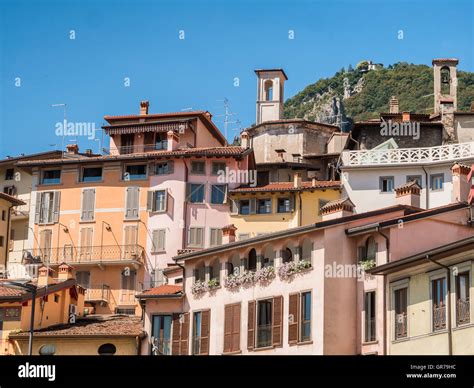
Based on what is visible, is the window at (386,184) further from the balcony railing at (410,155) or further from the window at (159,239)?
the window at (159,239)

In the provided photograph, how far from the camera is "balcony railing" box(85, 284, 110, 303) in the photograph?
66062mm

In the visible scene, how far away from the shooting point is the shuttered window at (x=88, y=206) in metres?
70.2

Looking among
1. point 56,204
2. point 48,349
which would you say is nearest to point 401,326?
point 48,349

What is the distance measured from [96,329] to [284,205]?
670 inches

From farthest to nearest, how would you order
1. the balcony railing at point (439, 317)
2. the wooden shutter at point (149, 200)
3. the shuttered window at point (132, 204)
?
the shuttered window at point (132, 204)
the wooden shutter at point (149, 200)
the balcony railing at point (439, 317)

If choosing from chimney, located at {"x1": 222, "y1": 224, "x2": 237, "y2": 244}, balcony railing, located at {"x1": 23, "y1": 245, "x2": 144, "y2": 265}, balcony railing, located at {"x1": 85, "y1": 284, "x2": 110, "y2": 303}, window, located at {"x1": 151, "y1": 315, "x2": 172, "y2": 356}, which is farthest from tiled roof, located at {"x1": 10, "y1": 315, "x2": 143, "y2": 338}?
balcony railing, located at {"x1": 23, "y1": 245, "x2": 144, "y2": 265}

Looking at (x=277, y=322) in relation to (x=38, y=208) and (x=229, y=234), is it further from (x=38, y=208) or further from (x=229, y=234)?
(x=38, y=208)

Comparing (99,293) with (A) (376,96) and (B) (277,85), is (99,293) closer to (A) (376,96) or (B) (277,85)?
(B) (277,85)

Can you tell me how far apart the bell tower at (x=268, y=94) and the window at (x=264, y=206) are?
17047 mm

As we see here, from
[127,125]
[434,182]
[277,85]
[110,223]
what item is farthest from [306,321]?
[277,85]

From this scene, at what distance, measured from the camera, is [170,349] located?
51.1m

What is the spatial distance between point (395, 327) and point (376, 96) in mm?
83232

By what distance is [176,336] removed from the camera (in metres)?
51.3

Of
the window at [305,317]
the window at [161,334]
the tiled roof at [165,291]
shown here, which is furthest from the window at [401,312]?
the tiled roof at [165,291]
